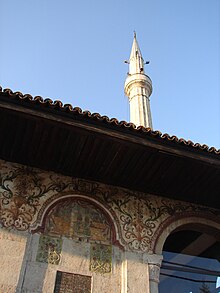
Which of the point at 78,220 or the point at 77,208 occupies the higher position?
the point at 77,208

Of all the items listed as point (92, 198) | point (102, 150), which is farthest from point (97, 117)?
point (92, 198)

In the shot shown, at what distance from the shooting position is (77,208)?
5.27 m

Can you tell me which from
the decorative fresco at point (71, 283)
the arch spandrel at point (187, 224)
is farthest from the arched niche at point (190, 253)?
the decorative fresco at point (71, 283)

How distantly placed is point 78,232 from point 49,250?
46cm

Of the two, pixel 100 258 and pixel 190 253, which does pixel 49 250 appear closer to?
pixel 100 258

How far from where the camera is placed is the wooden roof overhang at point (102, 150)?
461 cm

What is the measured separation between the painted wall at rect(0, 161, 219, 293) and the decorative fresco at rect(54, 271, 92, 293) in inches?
0.4

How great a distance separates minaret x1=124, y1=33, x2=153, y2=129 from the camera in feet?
52.6

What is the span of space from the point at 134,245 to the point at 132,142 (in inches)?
54.1

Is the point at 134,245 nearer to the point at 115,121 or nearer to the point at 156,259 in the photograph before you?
the point at 156,259

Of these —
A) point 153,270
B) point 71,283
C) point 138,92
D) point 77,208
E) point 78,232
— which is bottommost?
point 71,283

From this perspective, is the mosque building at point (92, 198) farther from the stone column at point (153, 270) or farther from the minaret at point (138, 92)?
the minaret at point (138, 92)

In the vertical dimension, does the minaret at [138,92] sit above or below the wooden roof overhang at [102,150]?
above

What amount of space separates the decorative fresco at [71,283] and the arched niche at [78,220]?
50 cm
